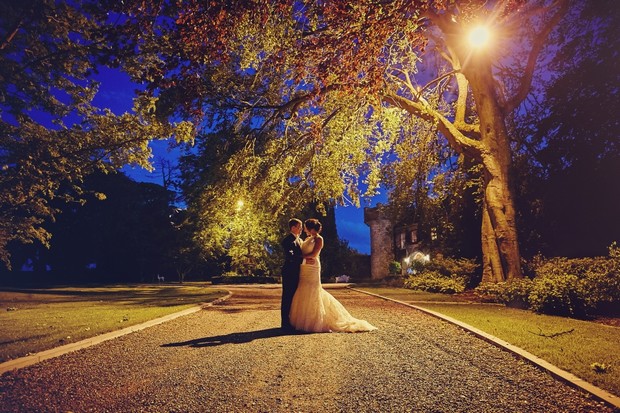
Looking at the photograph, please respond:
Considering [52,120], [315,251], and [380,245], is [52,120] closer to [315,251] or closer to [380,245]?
[315,251]

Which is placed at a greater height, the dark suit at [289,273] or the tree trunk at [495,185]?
the tree trunk at [495,185]

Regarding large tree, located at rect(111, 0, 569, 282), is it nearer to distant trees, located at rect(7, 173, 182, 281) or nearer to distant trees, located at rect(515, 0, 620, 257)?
distant trees, located at rect(515, 0, 620, 257)

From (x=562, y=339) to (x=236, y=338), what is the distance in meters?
5.84

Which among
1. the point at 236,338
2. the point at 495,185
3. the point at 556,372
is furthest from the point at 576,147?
the point at 236,338

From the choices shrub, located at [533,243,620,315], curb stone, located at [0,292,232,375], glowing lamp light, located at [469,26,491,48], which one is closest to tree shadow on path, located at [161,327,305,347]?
curb stone, located at [0,292,232,375]

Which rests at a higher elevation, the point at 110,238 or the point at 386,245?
the point at 110,238

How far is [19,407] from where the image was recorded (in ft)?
12.7

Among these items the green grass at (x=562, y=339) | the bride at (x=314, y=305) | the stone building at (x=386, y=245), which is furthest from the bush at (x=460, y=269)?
the stone building at (x=386, y=245)

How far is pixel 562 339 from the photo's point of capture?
22.5 feet

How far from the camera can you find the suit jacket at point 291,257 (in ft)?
27.5

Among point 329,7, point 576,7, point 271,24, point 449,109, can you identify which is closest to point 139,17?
point 329,7

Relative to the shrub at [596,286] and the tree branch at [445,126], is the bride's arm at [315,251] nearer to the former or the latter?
the shrub at [596,286]

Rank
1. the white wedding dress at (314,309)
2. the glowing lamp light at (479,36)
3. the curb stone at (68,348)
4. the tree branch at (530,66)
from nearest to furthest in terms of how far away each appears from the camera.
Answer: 1. the curb stone at (68,348)
2. the white wedding dress at (314,309)
3. the glowing lamp light at (479,36)
4. the tree branch at (530,66)

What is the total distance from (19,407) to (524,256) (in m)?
21.8
